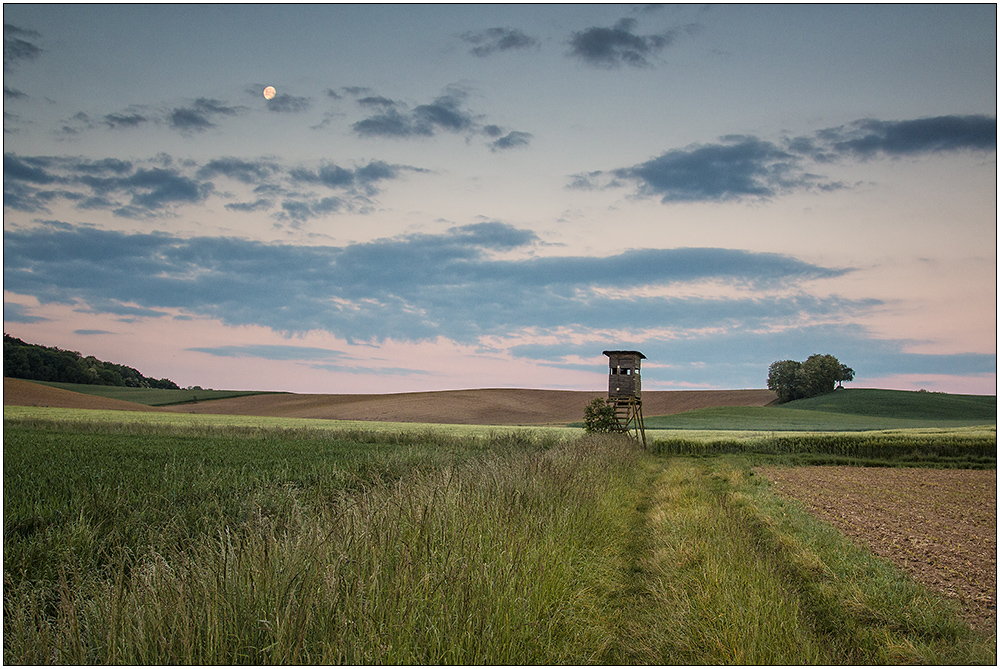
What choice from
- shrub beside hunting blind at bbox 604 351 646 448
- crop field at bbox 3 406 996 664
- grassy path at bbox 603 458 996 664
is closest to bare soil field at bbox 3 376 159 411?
shrub beside hunting blind at bbox 604 351 646 448

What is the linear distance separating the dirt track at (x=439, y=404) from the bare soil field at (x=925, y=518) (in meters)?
→ 38.8

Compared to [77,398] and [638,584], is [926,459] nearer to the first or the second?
[638,584]

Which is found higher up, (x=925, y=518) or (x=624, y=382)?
Result: (x=624, y=382)

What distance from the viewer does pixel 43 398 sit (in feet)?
165

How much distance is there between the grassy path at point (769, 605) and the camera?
5.02 meters

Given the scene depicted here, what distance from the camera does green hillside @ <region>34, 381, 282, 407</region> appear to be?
73.5 meters

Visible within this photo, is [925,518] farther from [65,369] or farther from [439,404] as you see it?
[65,369]

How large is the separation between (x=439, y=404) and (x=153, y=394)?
42283 mm

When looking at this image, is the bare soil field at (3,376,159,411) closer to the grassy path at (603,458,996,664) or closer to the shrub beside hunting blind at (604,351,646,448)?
the shrub beside hunting blind at (604,351,646,448)

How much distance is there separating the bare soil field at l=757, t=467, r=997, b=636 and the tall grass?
14.4ft

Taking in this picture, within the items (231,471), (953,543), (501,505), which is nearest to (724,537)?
(501,505)

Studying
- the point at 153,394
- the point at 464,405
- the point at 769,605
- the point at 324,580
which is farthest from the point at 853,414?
the point at 153,394

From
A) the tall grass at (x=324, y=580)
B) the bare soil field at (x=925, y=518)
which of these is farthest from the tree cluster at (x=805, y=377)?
the tall grass at (x=324, y=580)

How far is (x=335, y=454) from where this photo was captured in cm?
1948
